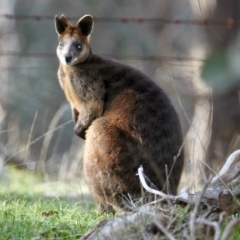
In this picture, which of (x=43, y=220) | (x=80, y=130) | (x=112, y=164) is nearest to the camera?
(x=43, y=220)

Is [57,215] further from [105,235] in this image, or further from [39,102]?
[39,102]

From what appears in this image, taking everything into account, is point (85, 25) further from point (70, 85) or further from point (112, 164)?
point (112, 164)

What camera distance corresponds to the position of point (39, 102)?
20.1 metres

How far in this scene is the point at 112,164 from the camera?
575 cm

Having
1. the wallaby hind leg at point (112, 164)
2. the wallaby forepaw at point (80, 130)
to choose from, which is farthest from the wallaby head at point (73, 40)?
the wallaby hind leg at point (112, 164)

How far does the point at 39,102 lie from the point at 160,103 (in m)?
14.5

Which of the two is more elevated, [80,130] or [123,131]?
[123,131]

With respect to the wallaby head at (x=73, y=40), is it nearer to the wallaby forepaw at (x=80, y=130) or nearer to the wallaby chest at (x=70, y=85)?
the wallaby chest at (x=70, y=85)

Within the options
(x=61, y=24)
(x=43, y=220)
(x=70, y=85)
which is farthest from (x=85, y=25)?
(x=43, y=220)

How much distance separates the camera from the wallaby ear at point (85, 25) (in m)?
6.65

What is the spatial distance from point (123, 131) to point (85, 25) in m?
1.43

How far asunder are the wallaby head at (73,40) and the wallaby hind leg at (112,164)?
91 cm

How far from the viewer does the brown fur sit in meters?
5.72

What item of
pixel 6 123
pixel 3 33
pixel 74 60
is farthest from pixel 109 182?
pixel 3 33
